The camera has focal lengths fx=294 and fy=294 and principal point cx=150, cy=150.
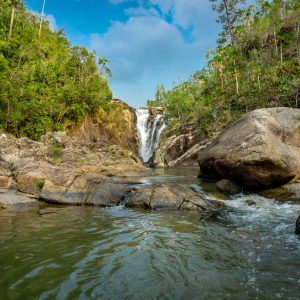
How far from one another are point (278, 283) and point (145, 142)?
39755mm

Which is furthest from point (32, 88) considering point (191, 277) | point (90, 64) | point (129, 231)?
point (191, 277)

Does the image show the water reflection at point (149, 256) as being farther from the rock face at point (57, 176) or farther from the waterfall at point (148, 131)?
the waterfall at point (148, 131)

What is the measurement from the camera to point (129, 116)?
4516 centimetres

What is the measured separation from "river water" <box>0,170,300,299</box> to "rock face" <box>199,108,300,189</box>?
2916 mm

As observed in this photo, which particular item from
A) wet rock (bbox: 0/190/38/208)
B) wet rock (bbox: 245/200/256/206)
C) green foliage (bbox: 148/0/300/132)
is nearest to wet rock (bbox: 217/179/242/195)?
wet rock (bbox: 245/200/256/206)

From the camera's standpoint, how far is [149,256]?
19.3 ft

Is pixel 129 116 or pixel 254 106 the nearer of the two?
pixel 254 106

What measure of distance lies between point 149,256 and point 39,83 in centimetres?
2846

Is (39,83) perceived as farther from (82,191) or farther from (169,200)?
(169,200)

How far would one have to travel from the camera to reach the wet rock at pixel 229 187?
537 inches

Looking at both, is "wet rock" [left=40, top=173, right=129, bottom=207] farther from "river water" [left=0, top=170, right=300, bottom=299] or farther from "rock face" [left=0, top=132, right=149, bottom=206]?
"river water" [left=0, top=170, right=300, bottom=299]

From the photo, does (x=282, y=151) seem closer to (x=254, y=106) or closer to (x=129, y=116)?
(x=254, y=106)

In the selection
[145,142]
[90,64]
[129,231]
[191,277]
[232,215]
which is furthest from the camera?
[145,142]

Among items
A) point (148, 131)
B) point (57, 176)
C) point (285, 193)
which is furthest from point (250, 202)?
point (148, 131)
